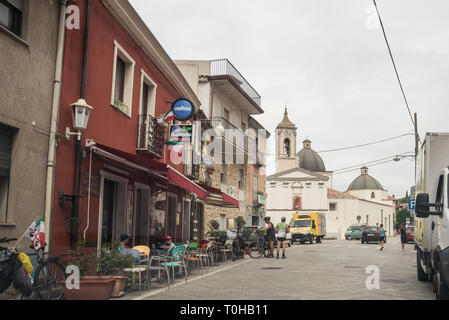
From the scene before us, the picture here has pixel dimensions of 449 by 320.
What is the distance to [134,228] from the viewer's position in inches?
556

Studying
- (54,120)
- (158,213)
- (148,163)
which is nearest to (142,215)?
(158,213)

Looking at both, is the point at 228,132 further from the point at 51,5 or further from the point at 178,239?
the point at 51,5

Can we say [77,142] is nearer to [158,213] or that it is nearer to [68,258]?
[68,258]

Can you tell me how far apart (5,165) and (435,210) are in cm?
731

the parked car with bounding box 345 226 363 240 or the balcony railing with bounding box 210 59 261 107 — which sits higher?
the balcony railing with bounding box 210 59 261 107

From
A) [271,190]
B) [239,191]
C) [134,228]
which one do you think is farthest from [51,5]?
[271,190]

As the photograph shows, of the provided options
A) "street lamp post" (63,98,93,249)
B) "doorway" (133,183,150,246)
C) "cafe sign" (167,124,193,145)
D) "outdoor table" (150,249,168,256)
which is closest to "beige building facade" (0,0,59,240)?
"street lamp post" (63,98,93,249)

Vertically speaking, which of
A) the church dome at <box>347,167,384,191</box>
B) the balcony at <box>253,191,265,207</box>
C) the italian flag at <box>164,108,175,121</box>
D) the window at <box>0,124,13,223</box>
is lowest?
the window at <box>0,124,13,223</box>

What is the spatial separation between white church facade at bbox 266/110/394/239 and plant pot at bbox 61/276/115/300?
60.8 meters

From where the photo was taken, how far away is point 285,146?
85.5 meters

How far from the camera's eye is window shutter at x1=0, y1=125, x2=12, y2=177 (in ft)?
26.8

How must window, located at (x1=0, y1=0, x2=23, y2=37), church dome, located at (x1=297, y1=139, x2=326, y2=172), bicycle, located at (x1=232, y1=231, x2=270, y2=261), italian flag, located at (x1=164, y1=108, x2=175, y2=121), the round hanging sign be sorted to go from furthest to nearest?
1. church dome, located at (x1=297, y1=139, x2=326, y2=172)
2. bicycle, located at (x1=232, y1=231, x2=270, y2=261)
3. italian flag, located at (x1=164, y1=108, x2=175, y2=121)
4. the round hanging sign
5. window, located at (x1=0, y1=0, x2=23, y2=37)

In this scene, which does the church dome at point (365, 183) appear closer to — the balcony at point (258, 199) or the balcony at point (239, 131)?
the balcony at point (258, 199)

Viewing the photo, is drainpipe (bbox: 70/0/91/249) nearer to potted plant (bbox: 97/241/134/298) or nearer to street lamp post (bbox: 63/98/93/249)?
street lamp post (bbox: 63/98/93/249)
